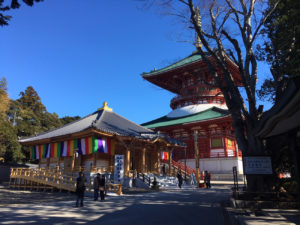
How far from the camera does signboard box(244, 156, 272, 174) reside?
870cm

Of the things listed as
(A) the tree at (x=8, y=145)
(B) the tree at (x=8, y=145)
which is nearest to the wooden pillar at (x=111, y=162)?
(A) the tree at (x=8, y=145)

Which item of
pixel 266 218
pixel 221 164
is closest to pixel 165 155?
pixel 221 164

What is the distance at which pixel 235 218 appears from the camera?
6.87 meters

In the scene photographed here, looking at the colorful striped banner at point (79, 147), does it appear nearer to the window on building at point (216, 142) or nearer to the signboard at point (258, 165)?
the signboard at point (258, 165)

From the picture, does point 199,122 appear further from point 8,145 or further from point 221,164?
A: point 8,145

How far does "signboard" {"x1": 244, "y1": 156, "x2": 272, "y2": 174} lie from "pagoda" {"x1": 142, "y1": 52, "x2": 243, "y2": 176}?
1447 cm

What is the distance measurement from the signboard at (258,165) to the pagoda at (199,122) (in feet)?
47.5

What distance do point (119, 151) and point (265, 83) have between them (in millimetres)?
13142

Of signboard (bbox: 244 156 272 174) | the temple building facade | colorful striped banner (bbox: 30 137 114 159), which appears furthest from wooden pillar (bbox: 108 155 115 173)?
signboard (bbox: 244 156 272 174)

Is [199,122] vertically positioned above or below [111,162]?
above

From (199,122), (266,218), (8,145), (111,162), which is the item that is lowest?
(266,218)

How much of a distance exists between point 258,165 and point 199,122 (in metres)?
20.2

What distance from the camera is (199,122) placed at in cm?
2883

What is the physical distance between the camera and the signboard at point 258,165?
8.70 metres
